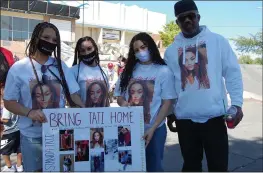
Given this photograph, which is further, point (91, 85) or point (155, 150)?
point (91, 85)

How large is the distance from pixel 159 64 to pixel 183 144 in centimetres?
76

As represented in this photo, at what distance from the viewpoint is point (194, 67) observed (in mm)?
2918

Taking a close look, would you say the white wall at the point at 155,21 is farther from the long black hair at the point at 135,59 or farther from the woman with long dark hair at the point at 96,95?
the long black hair at the point at 135,59

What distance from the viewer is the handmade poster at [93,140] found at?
2521 mm

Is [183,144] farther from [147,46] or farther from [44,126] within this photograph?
[44,126]

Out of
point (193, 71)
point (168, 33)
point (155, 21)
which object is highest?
point (155, 21)

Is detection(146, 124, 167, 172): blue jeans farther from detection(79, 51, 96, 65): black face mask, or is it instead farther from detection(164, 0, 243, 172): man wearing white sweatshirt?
detection(79, 51, 96, 65): black face mask

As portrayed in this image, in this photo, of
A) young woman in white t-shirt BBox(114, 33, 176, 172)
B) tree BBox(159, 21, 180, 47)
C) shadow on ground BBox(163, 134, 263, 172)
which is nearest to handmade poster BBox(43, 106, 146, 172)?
young woman in white t-shirt BBox(114, 33, 176, 172)

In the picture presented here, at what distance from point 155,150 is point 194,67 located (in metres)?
0.81

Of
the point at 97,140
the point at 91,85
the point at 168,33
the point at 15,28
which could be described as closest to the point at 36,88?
the point at 97,140

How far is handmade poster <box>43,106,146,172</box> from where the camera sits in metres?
2.52

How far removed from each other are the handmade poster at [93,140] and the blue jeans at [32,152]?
0.10 meters

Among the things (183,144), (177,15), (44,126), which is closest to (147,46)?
(177,15)

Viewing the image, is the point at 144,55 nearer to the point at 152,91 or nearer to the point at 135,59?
the point at 135,59
